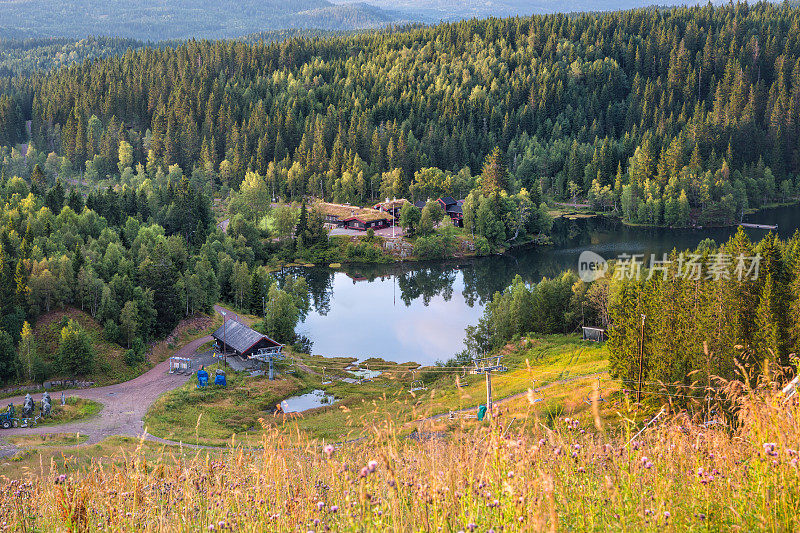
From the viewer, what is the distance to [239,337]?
131ft

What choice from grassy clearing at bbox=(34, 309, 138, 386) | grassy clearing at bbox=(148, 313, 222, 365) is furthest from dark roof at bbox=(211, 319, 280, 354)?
grassy clearing at bbox=(34, 309, 138, 386)

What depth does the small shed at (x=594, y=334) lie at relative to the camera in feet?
133

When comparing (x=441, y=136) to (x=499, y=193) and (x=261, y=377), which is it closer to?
(x=499, y=193)

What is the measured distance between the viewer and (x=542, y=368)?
34.2m

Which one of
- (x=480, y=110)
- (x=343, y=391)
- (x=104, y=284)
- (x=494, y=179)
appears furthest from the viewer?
(x=480, y=110)

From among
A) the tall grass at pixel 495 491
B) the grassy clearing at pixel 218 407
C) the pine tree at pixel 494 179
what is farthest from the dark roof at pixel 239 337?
the pine tree at pixel 494 179

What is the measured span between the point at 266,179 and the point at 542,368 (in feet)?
221

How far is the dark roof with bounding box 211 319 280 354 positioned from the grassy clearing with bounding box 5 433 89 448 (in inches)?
469

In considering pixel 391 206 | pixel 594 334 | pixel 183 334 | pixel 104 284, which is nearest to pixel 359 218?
pixel 391 206

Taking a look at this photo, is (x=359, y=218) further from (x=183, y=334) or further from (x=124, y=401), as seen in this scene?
(x=124, y=401)

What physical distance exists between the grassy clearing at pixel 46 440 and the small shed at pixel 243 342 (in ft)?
38.8

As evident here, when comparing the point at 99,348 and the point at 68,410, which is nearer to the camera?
the point at 68,410

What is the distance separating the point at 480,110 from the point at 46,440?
96.4 meters

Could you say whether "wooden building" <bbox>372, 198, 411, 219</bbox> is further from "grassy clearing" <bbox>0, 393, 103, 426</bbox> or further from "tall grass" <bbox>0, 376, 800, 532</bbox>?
"tall grass" <bbox>0, 376, 800, 532</bbox>
